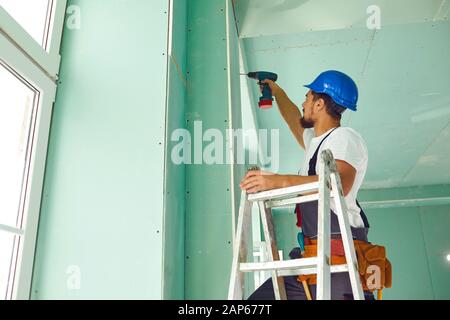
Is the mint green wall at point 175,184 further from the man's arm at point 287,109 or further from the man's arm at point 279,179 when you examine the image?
the man's arm at point 287,109

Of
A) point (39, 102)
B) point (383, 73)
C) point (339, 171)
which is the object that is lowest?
point (339, 171)

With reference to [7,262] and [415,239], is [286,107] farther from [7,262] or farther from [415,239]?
[415,239]

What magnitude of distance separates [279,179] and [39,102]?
1037 millimetres

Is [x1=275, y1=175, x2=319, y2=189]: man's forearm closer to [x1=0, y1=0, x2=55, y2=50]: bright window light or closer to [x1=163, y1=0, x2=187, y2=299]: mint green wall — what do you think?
[x1=163, y1=0, x2=187, y2=299]: mint green wall

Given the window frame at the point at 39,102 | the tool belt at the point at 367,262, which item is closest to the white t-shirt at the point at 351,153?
the tool belt at the point at 367,262

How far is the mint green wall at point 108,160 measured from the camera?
Result: 1.39 m

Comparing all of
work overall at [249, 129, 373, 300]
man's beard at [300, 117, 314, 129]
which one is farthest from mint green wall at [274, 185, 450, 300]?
work overall at [249, 129, 373, 300]

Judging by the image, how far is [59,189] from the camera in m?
1.52

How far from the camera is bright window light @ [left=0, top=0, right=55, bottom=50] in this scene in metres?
1.60

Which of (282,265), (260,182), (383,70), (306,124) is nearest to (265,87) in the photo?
(306,124)

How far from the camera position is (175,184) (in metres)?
1.65

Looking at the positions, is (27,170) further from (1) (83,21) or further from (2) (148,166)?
(1) (83,21)

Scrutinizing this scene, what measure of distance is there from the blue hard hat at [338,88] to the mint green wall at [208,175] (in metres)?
0.47
